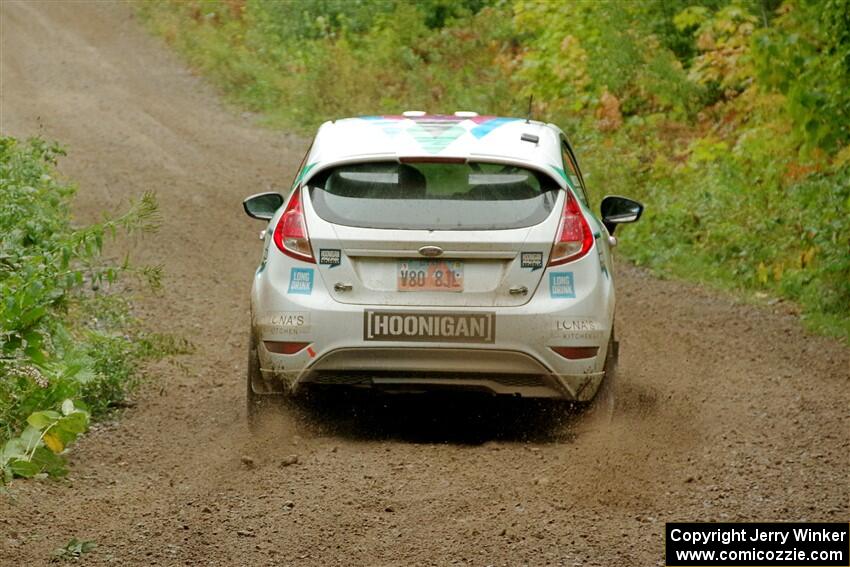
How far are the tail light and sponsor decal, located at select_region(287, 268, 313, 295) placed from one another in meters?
1.21

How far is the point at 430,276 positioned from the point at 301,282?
0.66 metres

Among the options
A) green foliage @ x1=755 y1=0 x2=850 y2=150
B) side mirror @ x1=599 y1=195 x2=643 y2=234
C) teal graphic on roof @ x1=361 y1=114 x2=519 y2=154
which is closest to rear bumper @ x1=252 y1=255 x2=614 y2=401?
teal graphic on roof @ x1=361 y1=114 x2=519 y2=154

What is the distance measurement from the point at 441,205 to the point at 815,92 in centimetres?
550

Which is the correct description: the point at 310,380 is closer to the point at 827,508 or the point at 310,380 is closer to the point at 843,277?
the point at 827,508

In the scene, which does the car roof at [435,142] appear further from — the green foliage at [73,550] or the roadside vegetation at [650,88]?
the roadside vegetation at [650,88]

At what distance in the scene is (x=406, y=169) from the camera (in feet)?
23.8

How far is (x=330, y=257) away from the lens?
23.1ft

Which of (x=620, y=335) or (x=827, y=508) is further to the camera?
(x=620, y=335)

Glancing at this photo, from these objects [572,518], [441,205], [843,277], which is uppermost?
[441,205]

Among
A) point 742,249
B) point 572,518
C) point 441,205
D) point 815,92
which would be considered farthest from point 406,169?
point 742,249

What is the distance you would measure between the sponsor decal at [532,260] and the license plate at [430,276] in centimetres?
32

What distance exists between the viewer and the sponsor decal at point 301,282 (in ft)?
23.2

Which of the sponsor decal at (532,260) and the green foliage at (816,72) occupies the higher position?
the sponsor decal at (532,260)

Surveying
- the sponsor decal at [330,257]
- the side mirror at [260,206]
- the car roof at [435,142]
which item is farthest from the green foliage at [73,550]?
the side mirror at [260,206]
